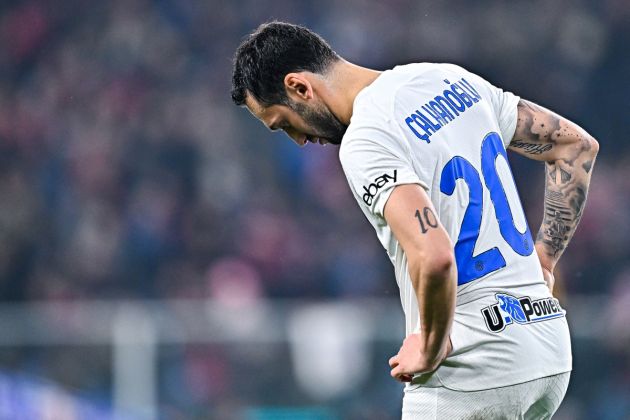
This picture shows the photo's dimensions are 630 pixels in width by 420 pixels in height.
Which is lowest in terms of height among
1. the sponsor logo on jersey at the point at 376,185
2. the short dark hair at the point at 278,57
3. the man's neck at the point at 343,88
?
the sponsor logo on jersey at the point at 376,185

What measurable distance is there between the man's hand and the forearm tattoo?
2.45ft

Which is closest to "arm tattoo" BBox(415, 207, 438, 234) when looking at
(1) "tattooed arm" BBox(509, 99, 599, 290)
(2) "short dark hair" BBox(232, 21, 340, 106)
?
(2) "short dark hair" BBox(232, 21, 340, 106)

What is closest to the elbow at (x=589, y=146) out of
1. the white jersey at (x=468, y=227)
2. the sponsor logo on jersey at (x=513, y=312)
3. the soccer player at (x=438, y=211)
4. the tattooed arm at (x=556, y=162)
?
the tattooed arm at (x=556, y=162)

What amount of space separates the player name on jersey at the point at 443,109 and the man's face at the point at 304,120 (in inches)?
9.8

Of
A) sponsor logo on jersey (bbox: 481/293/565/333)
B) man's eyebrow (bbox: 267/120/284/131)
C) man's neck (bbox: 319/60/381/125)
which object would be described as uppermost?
man's neck (bbox: 319/60/381/125)

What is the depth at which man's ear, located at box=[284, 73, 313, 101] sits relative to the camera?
325 centimetres

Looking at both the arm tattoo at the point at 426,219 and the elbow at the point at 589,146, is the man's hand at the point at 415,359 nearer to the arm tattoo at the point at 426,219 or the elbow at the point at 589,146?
the arm tattoo at the point at 426,219

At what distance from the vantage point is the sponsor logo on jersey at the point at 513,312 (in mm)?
3119

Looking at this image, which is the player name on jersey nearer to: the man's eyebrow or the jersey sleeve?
the jersey sleeve

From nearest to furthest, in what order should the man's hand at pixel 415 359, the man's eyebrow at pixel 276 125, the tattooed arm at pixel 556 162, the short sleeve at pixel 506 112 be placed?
the man's hand at pixel 415 359
the man's eyebrow at pixel 276 125
the short sleeve at pixel 506 112
the tattooed arm at pixel 556 162

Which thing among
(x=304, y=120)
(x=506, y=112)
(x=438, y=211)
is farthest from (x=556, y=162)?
(x=304, y=120)

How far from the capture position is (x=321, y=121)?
10.8 ft

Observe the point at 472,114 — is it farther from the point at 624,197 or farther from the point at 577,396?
the point at 624,197

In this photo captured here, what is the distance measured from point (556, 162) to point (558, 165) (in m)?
0.01
